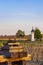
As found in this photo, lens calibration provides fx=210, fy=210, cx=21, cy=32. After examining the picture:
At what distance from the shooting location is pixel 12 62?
144 cm

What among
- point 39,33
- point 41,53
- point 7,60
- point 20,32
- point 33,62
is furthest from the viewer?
point 20,32

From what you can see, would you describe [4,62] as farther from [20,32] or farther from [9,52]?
[20,32]

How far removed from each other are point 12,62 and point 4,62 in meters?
0.06

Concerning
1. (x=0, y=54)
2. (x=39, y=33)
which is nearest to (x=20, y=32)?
(x=39, y=33)

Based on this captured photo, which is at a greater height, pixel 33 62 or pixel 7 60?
pixel 7 60

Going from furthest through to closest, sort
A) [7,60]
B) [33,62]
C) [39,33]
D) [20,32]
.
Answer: [20,32], [39,33], [33,62], [7,60]

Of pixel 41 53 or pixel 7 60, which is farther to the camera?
pixel 41 53

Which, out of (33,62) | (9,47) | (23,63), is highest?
(9,47)

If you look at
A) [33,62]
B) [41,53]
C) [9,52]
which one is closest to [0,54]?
[9,52]

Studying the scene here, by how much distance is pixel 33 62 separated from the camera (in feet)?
52.7

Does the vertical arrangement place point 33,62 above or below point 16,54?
below

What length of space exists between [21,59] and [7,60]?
0.12 m

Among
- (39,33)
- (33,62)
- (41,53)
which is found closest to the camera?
(33,62)

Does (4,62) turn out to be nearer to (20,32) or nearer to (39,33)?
(39,33)
